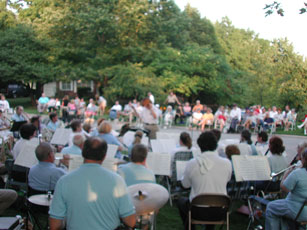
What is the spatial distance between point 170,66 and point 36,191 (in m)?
23.1

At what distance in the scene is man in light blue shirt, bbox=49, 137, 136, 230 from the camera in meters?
3.03

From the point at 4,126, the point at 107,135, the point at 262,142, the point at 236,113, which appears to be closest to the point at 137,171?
the point at 107,135

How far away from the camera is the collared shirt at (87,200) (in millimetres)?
3031

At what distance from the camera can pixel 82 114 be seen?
20438 mm

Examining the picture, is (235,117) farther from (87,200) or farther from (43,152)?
(87,200)

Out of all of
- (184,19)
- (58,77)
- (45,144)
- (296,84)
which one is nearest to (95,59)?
(58,77)

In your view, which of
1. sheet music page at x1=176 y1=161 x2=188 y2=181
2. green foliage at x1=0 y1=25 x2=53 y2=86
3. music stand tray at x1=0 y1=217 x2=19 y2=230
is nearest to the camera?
music stand tray at x1=0 y1=217 x2=19 y2=230

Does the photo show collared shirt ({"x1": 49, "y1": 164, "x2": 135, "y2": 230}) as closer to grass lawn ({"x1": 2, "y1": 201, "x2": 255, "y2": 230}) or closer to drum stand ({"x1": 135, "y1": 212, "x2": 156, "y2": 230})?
drum stand ({"x1": 135, "y1": 212, "x2": 156, "y2": 230})

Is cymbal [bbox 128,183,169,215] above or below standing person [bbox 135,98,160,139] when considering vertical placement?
below

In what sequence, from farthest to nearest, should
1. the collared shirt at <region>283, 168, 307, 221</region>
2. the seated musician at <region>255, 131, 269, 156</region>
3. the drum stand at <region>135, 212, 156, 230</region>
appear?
the seated musician at <region>255, 131, 269, 156</region>, the collared shirt at <region>283, 168, 307, 221</region>, the drum stand at <region>135, 212, 156, 230</region>

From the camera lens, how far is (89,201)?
303 cm

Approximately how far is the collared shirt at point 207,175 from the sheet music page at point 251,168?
2.23ft

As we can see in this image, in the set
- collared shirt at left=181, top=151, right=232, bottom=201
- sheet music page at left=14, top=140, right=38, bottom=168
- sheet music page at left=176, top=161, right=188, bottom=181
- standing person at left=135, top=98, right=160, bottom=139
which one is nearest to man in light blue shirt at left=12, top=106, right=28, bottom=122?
standing person at left=135, top=98, right=160, bottom=139

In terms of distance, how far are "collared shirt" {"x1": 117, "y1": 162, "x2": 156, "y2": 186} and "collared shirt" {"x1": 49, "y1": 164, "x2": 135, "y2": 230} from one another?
147 cm
